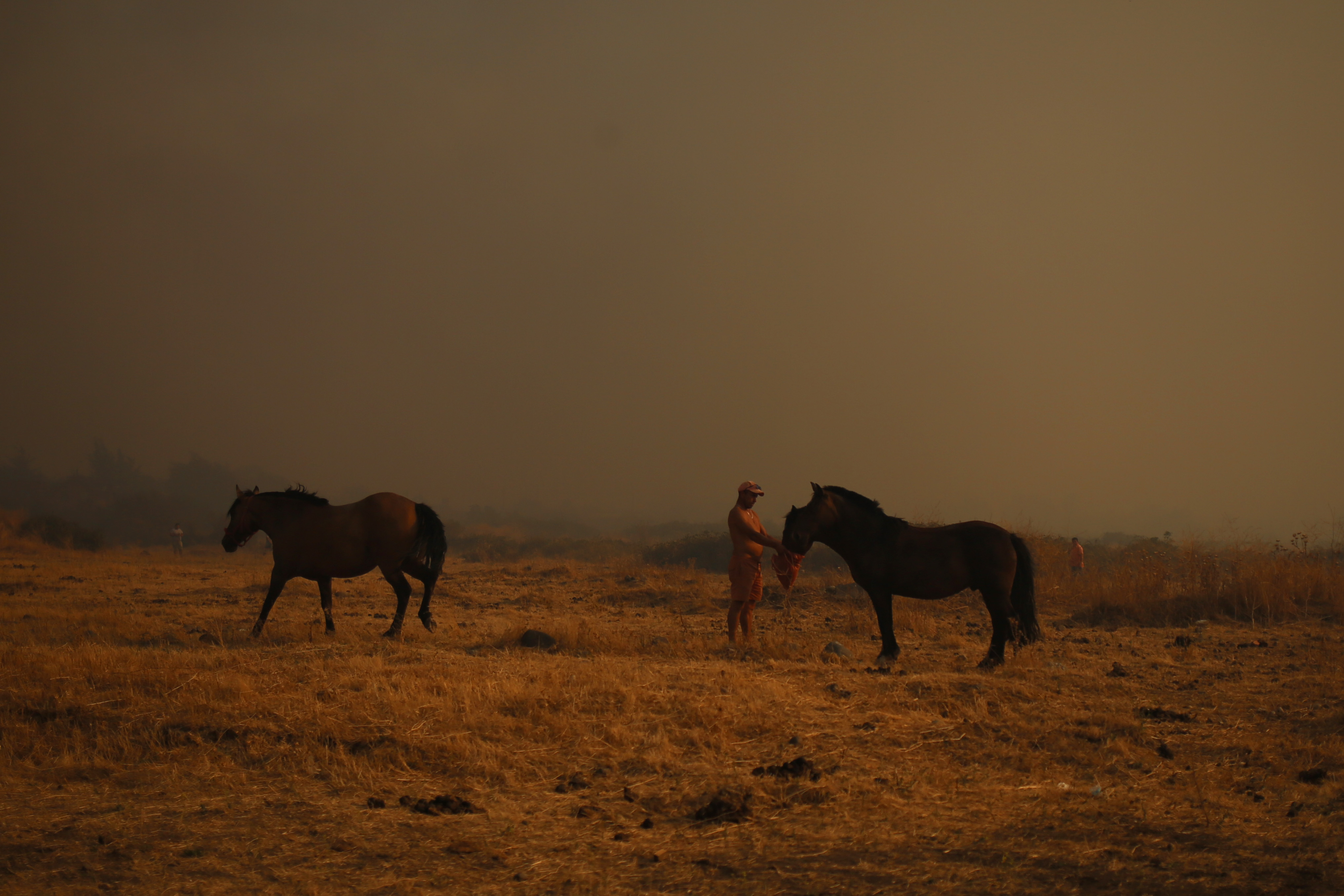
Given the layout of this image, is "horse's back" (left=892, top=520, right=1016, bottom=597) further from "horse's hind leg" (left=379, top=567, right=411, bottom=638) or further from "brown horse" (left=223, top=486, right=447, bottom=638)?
"horse's hind leg" (left=379, top=567, right=411, bottom=638)

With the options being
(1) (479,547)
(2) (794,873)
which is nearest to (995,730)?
(2) (794,873)

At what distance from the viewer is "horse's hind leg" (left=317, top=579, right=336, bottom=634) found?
396 inches

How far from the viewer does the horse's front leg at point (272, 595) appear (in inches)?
377

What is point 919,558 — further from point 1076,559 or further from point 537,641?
point 1076,559

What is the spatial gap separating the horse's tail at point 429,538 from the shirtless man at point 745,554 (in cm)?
376

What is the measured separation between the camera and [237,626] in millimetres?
10578

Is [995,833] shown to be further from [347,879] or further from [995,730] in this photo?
[347,879]

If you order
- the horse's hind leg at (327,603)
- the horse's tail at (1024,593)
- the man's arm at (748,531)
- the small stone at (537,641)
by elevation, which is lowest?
the small stone at (537,641)

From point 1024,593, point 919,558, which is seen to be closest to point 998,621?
point 1024,593

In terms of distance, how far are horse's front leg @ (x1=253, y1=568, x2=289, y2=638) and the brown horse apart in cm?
2

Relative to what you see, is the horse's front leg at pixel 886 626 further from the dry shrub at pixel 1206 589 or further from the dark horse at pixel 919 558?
the dry shrub at pixel 1206 589

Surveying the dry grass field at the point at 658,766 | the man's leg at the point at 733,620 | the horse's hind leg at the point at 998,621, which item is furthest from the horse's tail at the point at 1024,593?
the man's leg at the point at 733,620

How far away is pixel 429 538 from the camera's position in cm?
1062

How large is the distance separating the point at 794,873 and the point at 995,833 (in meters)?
1.18
